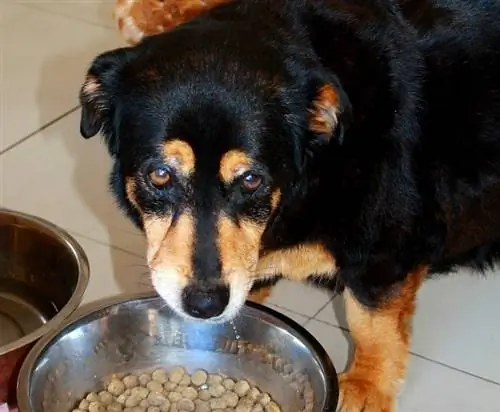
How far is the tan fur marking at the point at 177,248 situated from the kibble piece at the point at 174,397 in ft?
1.21

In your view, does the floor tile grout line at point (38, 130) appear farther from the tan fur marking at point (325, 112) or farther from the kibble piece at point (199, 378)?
the tan fur marking at point (325, 112)

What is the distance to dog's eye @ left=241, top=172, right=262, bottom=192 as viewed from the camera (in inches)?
60.1

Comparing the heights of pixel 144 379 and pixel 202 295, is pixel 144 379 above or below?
below

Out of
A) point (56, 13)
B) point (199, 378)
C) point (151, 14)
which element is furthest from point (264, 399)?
point (56, 13)

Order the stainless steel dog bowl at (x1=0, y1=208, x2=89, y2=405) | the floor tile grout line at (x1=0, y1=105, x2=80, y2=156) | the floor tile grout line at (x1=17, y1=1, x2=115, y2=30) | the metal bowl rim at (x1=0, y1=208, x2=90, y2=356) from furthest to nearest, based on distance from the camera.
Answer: the floor tile grout line at (x1=17, y1=1, x2=115, y2=30), the floor tile grout line at (x1=0, y1=105, x2=80, y2=156), the stainless steel dog bowl at (x1=0, y1=208, x2=89, y2=405), the metal bowl rim at (x1=0, y1=208, x2=90, y2=356)

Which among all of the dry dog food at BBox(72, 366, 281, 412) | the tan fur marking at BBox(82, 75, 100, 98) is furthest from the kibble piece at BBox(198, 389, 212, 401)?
the tan fur marking at BBox(82, 75, 100, 98)

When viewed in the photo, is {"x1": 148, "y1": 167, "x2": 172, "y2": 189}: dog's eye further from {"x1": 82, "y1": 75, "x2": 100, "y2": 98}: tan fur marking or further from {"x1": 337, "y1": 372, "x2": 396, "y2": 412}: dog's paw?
{"x1": 337, "y1": 372, "x2": 396, "y2": 412}: dog's paw

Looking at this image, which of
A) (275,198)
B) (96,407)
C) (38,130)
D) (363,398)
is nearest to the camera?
(275,198)

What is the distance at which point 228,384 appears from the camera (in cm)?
186

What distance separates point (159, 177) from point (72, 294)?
0.40m

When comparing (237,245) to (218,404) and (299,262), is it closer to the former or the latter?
(299,262)

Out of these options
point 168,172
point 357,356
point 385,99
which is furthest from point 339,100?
point 357,356

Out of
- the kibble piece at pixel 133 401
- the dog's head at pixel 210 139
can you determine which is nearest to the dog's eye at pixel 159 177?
the dog's head at pixel 210 139

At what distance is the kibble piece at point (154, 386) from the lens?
185 centimetres
